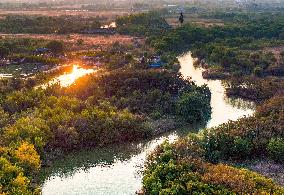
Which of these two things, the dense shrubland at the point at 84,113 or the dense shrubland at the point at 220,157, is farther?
the dense shrubland at the point at 84,113

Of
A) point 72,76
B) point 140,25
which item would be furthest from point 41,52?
point 140,25

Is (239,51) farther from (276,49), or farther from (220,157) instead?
(220,157)

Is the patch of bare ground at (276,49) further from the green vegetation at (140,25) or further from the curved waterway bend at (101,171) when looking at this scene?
the curved waterway bend at (101,171)

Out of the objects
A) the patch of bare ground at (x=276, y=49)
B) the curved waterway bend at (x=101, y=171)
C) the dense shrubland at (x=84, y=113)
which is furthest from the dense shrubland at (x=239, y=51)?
the curved waterway bend at (x=101, y=171)

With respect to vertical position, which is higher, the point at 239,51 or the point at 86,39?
the point at 86,39

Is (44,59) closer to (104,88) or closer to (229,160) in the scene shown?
(104,88)

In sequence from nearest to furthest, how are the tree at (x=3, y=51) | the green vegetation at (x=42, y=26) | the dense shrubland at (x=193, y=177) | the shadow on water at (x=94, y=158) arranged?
the dense shrubland at (x=193, y=177)
the shadow on water at (x=94, y=158)
the tree at (x=3, y=51)
the green vegetation at (x=42, y=26)

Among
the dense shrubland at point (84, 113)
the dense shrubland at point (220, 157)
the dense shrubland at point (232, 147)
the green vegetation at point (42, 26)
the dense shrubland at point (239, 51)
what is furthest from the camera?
the green vegetation at point (42, 26)

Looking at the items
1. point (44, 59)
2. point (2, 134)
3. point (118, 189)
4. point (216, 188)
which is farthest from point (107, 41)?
point (216, 188)

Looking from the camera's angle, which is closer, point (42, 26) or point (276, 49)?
point (276, 49)
